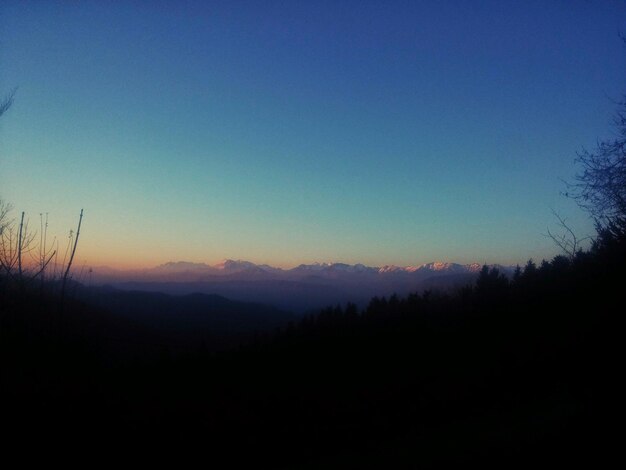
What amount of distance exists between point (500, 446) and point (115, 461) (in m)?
6.46

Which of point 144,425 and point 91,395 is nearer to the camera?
point 144,425

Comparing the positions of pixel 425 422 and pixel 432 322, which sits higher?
pixel 432 322

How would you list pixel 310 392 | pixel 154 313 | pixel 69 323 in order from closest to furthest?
pixel 310 392
pixel 69 323
pixel 154 313

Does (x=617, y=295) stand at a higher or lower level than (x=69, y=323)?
higher

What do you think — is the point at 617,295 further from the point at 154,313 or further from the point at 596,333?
the point at 154,313

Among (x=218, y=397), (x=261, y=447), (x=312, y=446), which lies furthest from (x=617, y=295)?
(x=218, y=397)

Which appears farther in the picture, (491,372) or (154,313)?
(154,313)

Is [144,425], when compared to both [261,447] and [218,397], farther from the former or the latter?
[218,397]

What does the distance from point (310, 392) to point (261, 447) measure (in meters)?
3.74

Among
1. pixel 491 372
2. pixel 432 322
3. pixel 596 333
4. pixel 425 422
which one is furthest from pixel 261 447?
pixel 432 322

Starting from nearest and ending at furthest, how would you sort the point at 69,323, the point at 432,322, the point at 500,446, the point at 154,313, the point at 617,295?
1. the point at 500,446
2. the point at 617,295
3. the point at 69,323
4. the point at 432,322
5. the point at 154,313

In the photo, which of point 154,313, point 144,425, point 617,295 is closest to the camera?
point 144,425

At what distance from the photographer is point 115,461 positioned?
7.74m

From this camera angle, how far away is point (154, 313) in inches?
2771
